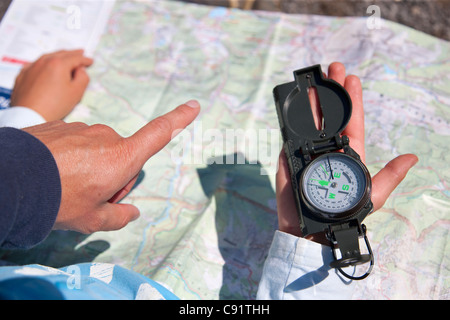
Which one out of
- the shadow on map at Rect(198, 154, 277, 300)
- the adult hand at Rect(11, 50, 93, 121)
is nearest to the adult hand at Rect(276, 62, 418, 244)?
the shadow on map at Rect(198, 154, 277, 300)

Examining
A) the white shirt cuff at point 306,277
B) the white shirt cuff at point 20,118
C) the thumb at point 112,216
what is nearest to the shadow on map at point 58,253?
the thumb at point 112,216

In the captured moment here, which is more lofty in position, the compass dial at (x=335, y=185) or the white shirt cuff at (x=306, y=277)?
the compass dial at (x=335, y=185)

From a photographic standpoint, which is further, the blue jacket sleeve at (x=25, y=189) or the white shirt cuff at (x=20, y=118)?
the white shirt cuff at (x=20, y=118)

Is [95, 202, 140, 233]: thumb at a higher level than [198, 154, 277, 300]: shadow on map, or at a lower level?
higher

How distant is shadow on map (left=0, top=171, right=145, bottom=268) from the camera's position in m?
1.46

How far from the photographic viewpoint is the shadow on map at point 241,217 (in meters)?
1.41

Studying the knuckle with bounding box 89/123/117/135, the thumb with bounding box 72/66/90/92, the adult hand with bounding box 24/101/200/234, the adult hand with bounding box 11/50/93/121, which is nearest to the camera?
the adult hand with bounding box 24/101/200/234

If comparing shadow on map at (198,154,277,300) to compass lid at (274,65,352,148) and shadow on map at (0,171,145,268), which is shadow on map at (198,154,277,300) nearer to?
compass lid at (274,65,352,148)

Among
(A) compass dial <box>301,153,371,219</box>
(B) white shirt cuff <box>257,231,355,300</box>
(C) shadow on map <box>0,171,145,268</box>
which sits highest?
(A) compass dial <box>301,153,371,219</box>

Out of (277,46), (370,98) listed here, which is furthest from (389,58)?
(277,46)

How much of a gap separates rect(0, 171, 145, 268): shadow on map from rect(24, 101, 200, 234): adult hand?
0.93ft

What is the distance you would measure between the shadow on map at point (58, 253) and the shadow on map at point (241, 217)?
0.47 metres

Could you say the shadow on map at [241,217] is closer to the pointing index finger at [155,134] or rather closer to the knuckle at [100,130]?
the pointing index finger at [155,134]
